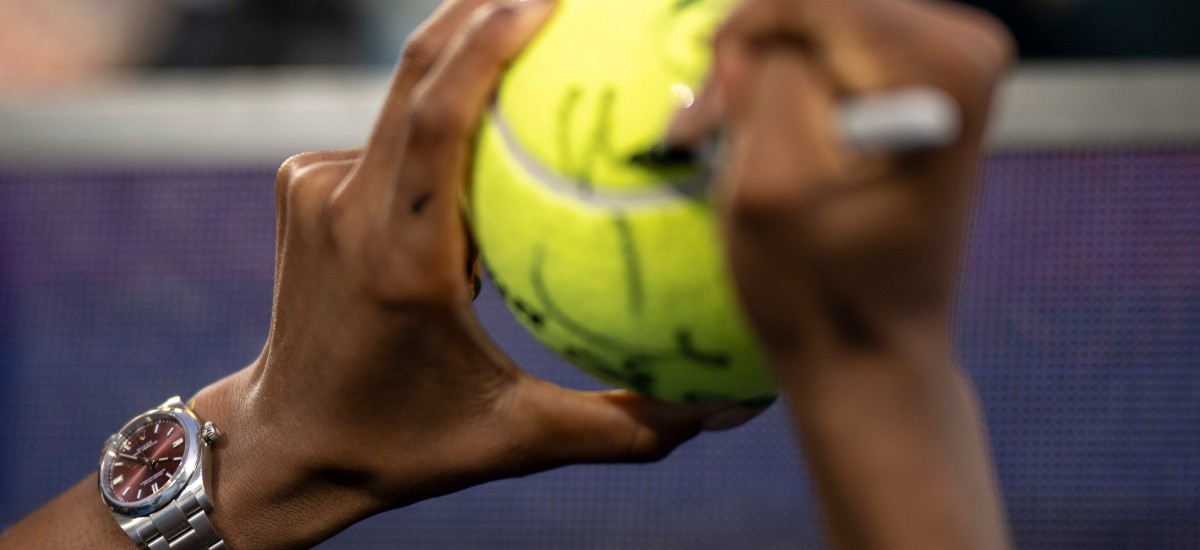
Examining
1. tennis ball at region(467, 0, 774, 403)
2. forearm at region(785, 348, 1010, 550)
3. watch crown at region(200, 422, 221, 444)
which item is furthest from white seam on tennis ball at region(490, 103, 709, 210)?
watch crown at region(200, 422, 221, 444)

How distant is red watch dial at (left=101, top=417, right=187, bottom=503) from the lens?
22.9 inches

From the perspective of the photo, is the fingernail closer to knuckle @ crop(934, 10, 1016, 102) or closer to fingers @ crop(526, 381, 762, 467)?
fingers @ crop(526, 381, 762, 467)

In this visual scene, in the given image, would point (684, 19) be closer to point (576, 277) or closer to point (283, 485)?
point (576, 277)

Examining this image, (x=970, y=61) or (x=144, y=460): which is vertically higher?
(x=970, y=61)

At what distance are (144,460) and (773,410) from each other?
813 mm

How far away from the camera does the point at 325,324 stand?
521 millimetres

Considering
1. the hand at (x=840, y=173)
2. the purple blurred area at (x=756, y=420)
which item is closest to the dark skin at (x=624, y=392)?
the hand at (x=840, y=173)

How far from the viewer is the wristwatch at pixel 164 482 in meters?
0.57

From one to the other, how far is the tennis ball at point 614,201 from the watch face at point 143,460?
0.22 m

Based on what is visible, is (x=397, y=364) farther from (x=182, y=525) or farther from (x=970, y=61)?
(x=970, y=61)

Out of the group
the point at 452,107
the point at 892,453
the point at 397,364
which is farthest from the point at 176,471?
the point at 892,453

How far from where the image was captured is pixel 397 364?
0.51m

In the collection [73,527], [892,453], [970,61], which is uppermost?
[970,61]

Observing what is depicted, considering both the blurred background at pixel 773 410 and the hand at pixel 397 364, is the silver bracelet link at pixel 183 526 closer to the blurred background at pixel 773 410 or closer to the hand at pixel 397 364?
the hand at pixel 397 364
